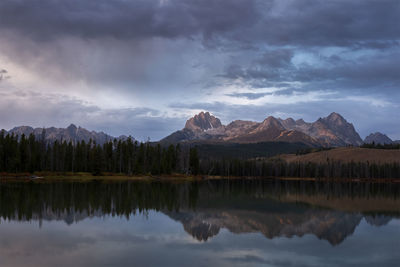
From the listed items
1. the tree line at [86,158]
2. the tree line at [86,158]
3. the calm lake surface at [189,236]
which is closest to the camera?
the calm lake surface at [189,236]

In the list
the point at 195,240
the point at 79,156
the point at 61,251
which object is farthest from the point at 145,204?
the point at 79,156

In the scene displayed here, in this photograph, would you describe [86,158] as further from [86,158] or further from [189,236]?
[189,236]

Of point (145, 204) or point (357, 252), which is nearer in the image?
point (357, 252)

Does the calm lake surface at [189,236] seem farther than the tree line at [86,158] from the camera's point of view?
Answer: No

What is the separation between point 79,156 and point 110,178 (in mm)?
23886

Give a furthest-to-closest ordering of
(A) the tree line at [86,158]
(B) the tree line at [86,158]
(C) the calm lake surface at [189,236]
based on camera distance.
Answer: (A) the tree line at [86,158], (B) the tree line at [86,158], (C) the calm lake surface at [189,236]

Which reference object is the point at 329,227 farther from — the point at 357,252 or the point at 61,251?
the point at 61,251

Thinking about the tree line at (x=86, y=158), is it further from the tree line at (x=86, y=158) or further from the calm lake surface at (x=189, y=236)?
the calm lake surface at (x=189, y=236)

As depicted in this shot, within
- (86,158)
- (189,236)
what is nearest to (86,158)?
(86,158)

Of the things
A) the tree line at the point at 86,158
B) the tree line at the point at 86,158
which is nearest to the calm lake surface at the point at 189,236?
the tree line at the point at 86,158

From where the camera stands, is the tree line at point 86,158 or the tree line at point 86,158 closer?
the tree line at point 86,158

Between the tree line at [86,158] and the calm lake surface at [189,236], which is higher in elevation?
the tree line at [86,158]

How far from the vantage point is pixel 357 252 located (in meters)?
27.4

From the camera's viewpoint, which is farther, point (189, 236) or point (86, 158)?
point (86, 158)
